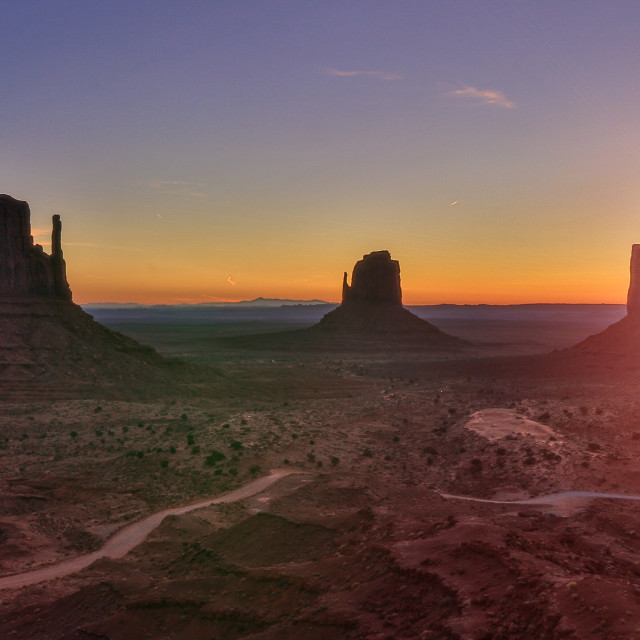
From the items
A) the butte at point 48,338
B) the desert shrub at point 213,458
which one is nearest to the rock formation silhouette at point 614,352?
the desert shrub at point 213,458

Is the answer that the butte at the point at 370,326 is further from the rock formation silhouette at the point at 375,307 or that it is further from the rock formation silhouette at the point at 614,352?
the rock formation silhouette at the point at 614,352

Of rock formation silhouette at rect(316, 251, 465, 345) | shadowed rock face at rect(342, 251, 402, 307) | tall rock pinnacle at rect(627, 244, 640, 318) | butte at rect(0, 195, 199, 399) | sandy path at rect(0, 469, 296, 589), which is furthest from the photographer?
shadowed rock face at rect(342, 251, 402, 307)

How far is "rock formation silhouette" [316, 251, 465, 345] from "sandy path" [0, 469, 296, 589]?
81159mm

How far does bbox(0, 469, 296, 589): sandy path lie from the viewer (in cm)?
1395

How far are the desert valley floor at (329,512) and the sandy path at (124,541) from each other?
42 cm

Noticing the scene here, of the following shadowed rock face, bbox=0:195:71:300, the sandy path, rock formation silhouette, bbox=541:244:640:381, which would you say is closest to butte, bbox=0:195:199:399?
shadowed rock face, bbox=0:195:71:300

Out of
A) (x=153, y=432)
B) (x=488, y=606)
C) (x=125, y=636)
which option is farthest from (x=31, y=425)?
(x=488, y=606)

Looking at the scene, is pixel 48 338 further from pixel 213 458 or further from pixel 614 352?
pixel 614 352

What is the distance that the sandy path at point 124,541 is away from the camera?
13952mm

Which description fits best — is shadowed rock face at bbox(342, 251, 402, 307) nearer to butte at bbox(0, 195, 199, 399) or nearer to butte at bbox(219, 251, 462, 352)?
butte at bbox(219, 251, 462, 352)

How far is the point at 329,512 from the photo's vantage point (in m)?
16.9

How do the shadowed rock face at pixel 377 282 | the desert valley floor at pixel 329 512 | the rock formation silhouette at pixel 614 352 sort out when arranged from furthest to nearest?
the shadowed rock face at pixel 377 282 < the rock formation silhouette at pixel 614 352 < the desert valley floor at pixel 329 512

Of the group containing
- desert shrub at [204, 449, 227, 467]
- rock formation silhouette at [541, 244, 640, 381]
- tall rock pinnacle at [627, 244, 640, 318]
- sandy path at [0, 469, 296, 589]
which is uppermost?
tall rock pinnacle at [627, 244, 640, 318]

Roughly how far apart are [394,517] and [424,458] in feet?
44.0
